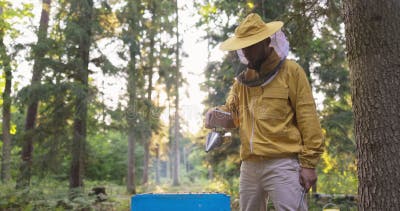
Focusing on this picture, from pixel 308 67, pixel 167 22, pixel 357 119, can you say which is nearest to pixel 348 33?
pixel 357 119

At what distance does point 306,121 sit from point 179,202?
101cm

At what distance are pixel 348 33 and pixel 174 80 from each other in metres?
16.3

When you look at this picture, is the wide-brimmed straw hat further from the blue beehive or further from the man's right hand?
the blue beehive

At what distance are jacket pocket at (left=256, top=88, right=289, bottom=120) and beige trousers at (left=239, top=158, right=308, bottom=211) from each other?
30 cm

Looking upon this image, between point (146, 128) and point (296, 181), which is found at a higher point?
point (146, 128)

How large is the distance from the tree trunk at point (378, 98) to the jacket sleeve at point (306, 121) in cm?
64

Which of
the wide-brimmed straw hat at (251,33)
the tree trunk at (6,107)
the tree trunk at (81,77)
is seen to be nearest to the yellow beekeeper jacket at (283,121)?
the wide-brimmed straw hat at (251,33)

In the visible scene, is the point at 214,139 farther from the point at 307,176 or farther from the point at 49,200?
the point at 49,200

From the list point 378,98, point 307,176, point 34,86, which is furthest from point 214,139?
point 34,86

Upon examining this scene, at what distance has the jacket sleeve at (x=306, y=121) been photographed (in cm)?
279

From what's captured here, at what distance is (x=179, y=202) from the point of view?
2902 mm

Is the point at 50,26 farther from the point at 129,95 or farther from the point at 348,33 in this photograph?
the point at 348,33

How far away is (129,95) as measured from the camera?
11.7m

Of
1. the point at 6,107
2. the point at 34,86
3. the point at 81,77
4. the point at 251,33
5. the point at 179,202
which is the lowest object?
the point at 179,202
